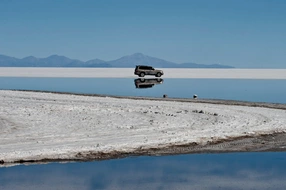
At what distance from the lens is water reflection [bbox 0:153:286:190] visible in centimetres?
1249

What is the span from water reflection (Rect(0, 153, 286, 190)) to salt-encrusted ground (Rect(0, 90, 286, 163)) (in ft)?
4.26

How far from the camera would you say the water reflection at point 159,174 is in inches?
492

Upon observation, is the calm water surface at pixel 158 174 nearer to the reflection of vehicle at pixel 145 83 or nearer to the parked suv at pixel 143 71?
the reflection of vehicle at pixel 145 83

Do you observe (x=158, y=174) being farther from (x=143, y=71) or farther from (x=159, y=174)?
(x=143, y=71)

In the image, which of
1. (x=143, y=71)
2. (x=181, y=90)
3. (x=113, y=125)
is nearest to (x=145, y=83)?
(x=181, y=90)

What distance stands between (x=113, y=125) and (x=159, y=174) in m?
8.71

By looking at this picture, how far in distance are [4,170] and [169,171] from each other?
13.0 feet

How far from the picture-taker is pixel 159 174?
13703mm

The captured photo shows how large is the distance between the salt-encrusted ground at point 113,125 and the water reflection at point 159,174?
1.30 meters

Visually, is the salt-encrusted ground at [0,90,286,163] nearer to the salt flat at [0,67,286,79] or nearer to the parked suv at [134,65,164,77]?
the parked suv at [134,65,164,77]

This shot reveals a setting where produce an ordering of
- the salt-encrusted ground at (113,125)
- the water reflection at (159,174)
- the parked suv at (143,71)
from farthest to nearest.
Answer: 1. the parked suv at (143,71)
2. the salt-encrusted ground at (113,125)
3. the water reflection at (159,174)

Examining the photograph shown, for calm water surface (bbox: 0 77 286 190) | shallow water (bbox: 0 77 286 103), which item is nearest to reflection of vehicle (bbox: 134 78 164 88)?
shallow water (bbox: 0 77 286 103)

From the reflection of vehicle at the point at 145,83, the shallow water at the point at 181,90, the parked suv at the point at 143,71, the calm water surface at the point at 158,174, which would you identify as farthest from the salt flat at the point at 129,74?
the calm water surface at the point at 158,174

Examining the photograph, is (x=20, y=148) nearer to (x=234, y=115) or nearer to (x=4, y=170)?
(x=4, y=170)
